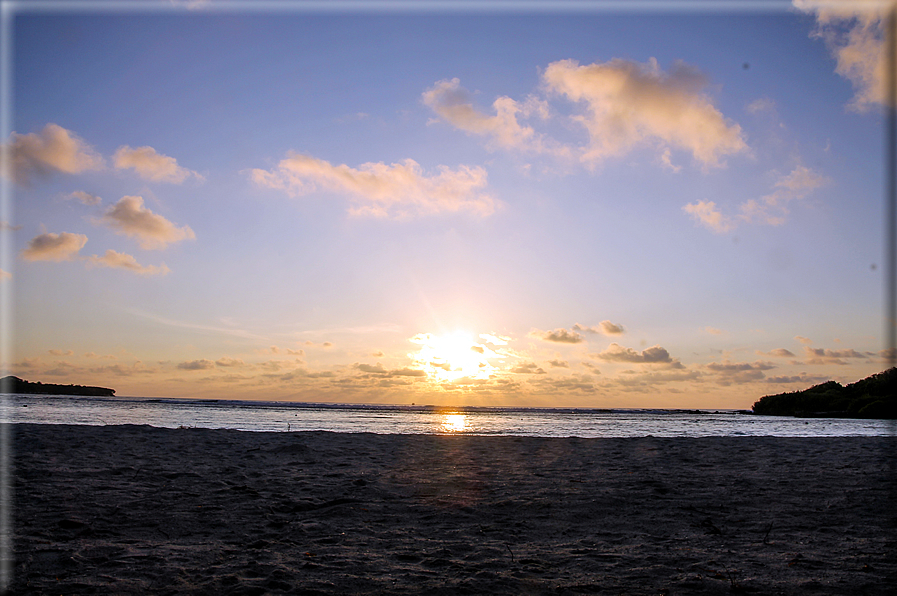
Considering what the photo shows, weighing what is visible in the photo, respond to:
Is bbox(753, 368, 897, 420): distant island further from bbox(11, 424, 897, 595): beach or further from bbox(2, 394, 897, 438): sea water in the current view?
bbox(11, 424, 897, 595): beach

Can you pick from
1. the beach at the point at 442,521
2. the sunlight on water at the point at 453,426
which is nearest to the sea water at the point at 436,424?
the sunlight on water at the point at 453,426

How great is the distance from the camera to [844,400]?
63125 mm

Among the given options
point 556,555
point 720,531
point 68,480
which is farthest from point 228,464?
point 720,531

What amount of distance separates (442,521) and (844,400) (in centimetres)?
7417

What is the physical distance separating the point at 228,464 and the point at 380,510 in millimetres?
5877

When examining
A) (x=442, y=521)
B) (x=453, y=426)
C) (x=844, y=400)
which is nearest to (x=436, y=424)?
(x=453, y=426)

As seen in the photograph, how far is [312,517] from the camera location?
8547mm

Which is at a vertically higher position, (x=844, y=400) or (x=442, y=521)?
(x=442, y=521)

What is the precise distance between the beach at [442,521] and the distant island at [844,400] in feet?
157

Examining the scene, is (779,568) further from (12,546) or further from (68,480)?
(68,480)

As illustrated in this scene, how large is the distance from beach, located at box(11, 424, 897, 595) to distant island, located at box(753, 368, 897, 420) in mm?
47925

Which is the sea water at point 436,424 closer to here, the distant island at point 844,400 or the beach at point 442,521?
the distant island at point 844,400

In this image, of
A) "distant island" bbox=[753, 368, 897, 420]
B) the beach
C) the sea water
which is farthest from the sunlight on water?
"distant island" bbox=[753, 368, 897, 420]

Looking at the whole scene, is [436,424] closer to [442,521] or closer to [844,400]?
[442,521]
